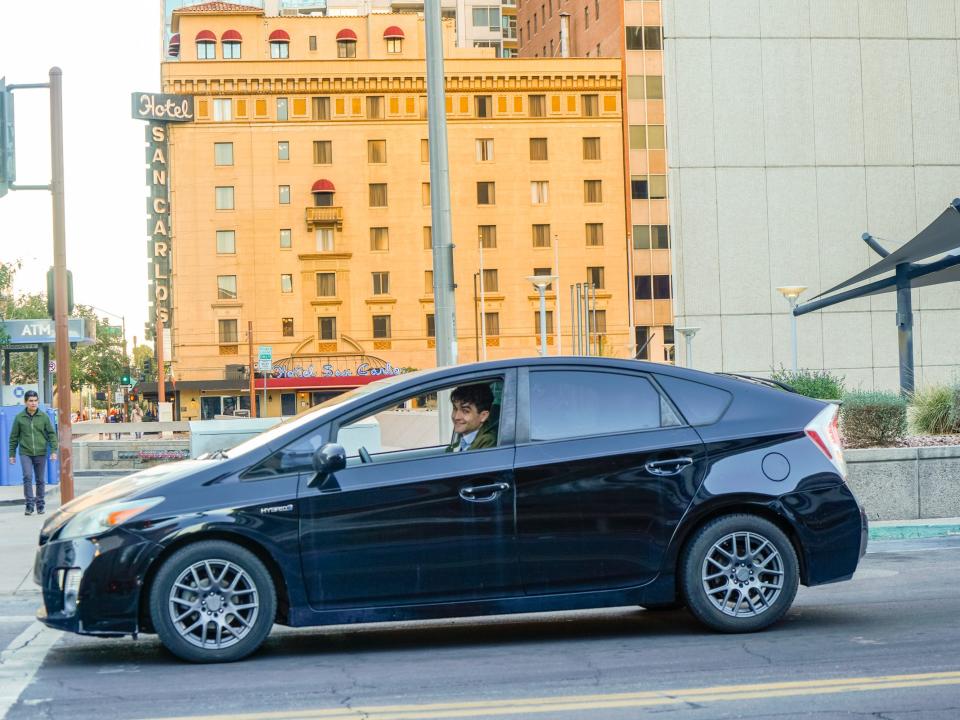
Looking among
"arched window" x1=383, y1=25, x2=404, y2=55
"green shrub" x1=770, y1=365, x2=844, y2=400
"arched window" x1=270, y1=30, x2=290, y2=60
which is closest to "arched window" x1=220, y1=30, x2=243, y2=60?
"arched window" x1=270, y1=30, x2=290, y2=60

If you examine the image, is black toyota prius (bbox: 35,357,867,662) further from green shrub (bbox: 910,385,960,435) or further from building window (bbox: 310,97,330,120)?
building window (bbox: 310,97,330,120)

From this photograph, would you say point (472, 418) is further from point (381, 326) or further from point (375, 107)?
point (375, 107)

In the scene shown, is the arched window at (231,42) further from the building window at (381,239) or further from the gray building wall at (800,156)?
the gray building wall at (800,156)

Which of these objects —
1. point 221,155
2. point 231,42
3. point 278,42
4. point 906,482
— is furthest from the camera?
point 278,42

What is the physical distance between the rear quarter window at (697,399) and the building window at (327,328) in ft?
219

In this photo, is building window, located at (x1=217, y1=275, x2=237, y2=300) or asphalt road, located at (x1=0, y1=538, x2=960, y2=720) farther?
building window, located at (x1=217, y1=275, x2=237, y2=300)

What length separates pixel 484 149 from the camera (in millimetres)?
75250

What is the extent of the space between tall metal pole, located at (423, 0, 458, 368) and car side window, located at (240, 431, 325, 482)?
22.3 feet

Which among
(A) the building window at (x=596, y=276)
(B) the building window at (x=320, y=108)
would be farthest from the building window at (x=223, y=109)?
(A) the building window at (x=596, y=276)

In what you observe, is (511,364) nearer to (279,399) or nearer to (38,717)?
(38,717)

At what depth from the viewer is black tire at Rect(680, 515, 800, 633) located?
7.29m

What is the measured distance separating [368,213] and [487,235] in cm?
672

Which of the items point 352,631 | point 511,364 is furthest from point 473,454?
point 352,631

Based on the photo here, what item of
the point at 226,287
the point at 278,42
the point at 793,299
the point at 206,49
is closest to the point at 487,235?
the point at 226,287
